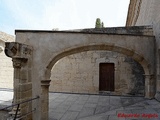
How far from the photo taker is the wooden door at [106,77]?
812 cm

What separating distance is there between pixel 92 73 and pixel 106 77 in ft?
2.46

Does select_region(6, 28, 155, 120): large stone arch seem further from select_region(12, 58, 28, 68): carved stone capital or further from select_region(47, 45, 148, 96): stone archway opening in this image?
select_region(47, 45, 148, 96): stone archway opening

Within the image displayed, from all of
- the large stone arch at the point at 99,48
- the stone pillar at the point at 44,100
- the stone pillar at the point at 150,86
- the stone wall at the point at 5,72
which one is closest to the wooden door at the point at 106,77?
the stone pillar at the point at 150,86

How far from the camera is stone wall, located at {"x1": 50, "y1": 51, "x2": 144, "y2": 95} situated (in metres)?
7.61

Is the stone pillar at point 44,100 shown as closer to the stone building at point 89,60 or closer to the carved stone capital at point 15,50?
the stone building at point 89,60

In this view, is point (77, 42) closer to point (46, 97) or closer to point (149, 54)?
point (46, 97)

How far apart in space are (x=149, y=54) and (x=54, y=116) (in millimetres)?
3580

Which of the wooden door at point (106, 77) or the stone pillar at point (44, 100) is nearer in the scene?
the stone pillar at point (44, 100)

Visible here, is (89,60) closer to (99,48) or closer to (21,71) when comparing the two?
(99,48)

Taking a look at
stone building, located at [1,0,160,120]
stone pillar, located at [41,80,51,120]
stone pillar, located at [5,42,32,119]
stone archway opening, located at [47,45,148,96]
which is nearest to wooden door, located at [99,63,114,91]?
stone building, located at [1,0,160,120]

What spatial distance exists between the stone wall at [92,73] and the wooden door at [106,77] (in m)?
0.25

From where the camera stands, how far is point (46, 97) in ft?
14.3

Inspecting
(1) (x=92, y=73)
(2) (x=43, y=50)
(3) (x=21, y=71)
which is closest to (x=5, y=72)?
(1) (x=92, y=73)

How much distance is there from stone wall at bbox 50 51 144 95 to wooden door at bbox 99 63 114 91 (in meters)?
0.25
